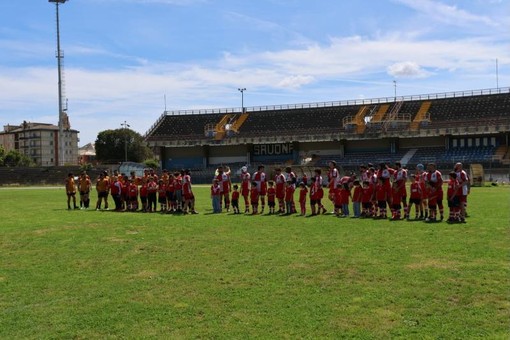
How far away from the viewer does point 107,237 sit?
47.3 feet

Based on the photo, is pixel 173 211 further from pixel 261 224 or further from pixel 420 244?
pixel 420 244

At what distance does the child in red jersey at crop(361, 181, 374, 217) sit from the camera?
18375 mm

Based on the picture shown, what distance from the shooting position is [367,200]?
18.5 metres

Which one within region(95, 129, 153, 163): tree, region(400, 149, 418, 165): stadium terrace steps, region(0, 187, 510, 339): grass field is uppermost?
region(95, 129, 153, 163): tree

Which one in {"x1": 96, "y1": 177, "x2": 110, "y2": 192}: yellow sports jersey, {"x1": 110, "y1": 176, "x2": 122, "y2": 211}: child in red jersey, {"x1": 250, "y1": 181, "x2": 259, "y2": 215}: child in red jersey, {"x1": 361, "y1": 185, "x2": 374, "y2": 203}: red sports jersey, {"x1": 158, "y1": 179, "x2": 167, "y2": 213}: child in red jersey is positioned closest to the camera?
{"x1": 361, "y1": 185, "x2": 374, "y2": 203}: red sports jersey

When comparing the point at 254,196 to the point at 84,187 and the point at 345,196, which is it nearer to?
the point at 345,196

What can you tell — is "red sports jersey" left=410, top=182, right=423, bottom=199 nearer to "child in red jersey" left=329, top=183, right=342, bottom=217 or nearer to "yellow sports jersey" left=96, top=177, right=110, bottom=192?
"child in red jersey" left=329, top=183, right=342, bottom=217

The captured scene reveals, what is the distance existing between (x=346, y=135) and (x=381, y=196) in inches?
1846

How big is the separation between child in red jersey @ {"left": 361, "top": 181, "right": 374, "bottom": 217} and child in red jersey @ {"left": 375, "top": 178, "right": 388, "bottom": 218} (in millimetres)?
253

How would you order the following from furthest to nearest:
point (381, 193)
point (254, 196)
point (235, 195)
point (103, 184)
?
point (103, 184) → point (235, 195) → point (254, 196) → point (381, 193)

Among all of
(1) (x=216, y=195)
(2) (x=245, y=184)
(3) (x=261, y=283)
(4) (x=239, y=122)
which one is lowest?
(3) (x=261, y=283)

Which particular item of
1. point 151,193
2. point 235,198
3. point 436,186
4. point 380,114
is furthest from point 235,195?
point 380,114

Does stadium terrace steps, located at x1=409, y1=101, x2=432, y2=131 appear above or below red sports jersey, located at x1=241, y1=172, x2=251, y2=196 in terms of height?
above

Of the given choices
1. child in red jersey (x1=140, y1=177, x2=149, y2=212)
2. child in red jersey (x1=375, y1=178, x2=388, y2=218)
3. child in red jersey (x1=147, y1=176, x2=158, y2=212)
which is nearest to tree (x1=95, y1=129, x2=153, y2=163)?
child in red jersey (x1=140, y1=177, x2=149, y2=212)
